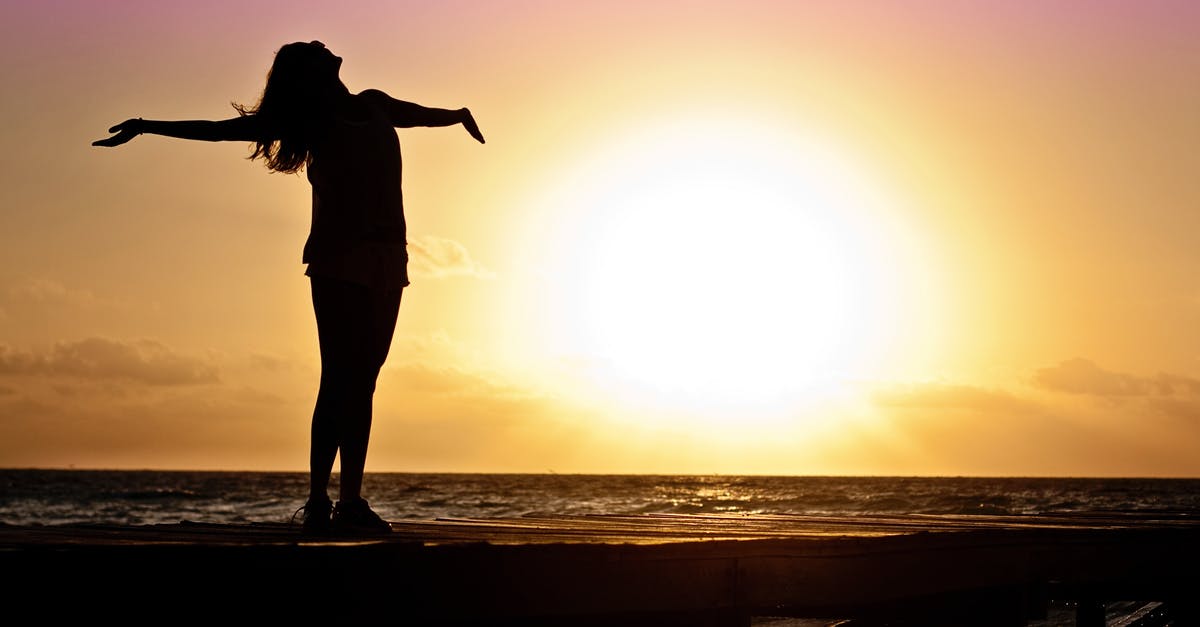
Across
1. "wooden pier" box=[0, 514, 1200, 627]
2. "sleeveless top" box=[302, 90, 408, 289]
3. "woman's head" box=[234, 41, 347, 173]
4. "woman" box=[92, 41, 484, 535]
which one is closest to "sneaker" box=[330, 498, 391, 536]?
"woman" box=[92, 41, 484, 535]

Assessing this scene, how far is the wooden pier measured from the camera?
351 cm

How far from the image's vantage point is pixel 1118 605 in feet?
64.4

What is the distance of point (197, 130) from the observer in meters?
5.03

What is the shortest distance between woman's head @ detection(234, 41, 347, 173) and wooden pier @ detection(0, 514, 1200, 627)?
5.22 feet

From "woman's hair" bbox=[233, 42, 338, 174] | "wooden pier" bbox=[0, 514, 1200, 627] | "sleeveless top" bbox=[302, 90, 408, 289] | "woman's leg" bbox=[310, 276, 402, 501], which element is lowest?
"wooden pier" bbox=[0, 514, 1200, 627]

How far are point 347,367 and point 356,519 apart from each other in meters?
0.62

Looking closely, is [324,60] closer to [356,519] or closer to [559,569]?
[356,519]

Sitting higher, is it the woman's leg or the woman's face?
the woman's face

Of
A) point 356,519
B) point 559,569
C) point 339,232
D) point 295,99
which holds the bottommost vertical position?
point 559,569

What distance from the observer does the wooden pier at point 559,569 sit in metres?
3.51

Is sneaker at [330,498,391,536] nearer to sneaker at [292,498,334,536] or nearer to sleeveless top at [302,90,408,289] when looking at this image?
sneaker at [292,498,334,536]

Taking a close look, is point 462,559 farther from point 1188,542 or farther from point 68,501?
point 68,501

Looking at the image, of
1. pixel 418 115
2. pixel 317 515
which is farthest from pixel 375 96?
pixel 317 515

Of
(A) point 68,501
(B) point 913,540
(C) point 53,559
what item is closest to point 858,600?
(B) point 913,540
